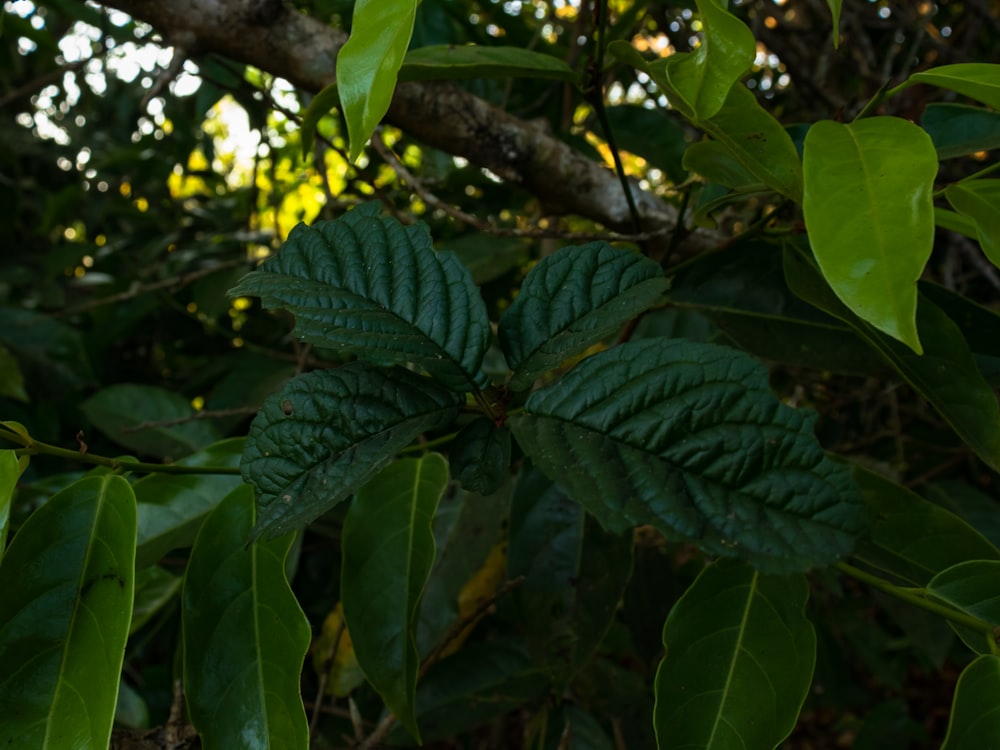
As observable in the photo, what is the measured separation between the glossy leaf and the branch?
21.3 inches

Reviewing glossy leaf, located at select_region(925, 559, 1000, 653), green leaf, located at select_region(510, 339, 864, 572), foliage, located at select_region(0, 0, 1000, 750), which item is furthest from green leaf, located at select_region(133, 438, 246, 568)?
glossy leaf, located at select_region(925, 559, 1000, 653)

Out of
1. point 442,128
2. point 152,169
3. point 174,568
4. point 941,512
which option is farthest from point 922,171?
point 152,169

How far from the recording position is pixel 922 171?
52 centimetres

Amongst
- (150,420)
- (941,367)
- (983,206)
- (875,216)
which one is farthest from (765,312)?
(150,420)

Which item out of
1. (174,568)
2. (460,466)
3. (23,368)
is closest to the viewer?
(460,466)

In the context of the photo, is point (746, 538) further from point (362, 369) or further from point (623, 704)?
point (623, 704)

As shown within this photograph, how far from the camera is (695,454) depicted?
558 mm

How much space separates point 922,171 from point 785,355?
0.42 meters

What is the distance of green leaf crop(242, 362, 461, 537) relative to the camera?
1.87ft

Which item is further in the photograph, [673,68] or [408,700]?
[408,700]

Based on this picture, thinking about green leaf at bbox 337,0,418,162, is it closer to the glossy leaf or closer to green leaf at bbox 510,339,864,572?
green leaf at bbox 510,339,864,572

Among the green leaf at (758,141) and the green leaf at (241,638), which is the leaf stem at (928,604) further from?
the green leaf at (241,638)

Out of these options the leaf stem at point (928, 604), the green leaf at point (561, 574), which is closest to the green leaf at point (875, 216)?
the leaf stem at point (928, 604)

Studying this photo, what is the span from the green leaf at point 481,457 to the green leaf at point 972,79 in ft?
1.27
